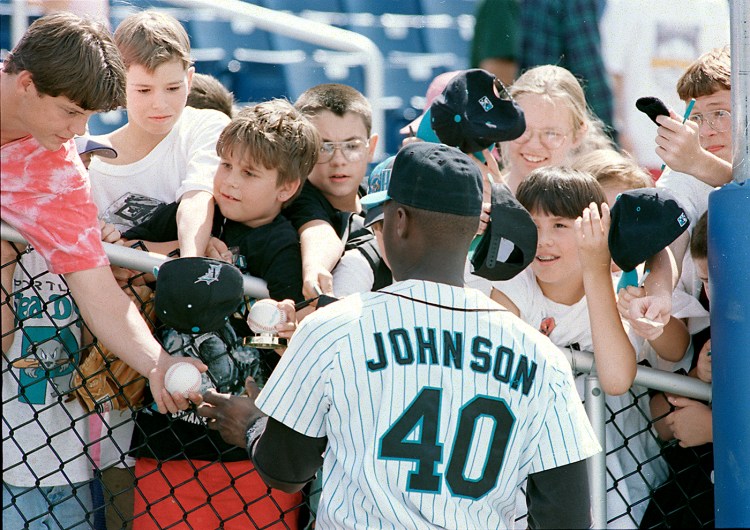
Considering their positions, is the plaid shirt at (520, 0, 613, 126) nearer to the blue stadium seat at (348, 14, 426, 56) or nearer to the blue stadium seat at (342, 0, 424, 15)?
the blue stadium seat at (348, 14, 426, 56)

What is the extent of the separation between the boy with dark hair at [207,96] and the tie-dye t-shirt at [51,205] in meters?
1.13

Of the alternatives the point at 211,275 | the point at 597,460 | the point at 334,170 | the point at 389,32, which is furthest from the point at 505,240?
the point at 389,32

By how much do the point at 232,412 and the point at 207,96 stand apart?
1646 millimetres

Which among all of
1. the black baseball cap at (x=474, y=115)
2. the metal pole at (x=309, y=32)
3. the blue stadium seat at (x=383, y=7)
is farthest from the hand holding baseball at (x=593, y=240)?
the blue stadium seat at (x=383, y=7)

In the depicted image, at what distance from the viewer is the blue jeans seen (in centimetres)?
290

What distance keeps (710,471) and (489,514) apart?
41.7 inches

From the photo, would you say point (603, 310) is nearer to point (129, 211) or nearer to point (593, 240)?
point (593, 240)

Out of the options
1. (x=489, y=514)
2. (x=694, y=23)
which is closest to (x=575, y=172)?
(x=489, y=514)

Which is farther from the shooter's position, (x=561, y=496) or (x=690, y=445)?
(x=690, y=445)

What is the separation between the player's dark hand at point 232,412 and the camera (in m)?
2.31

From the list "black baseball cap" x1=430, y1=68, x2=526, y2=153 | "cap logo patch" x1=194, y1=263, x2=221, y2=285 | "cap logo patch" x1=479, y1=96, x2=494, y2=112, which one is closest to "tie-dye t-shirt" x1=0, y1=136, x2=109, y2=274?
"cap logo patch" x1=194, y1=263, x2=221, y2=285

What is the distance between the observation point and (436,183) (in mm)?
2184

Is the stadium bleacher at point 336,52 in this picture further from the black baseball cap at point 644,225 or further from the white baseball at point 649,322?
the white baseball at point 649,322

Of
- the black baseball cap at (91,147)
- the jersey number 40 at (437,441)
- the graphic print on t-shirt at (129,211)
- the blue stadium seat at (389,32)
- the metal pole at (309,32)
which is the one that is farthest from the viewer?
the blue stadium seat at (389,32)
